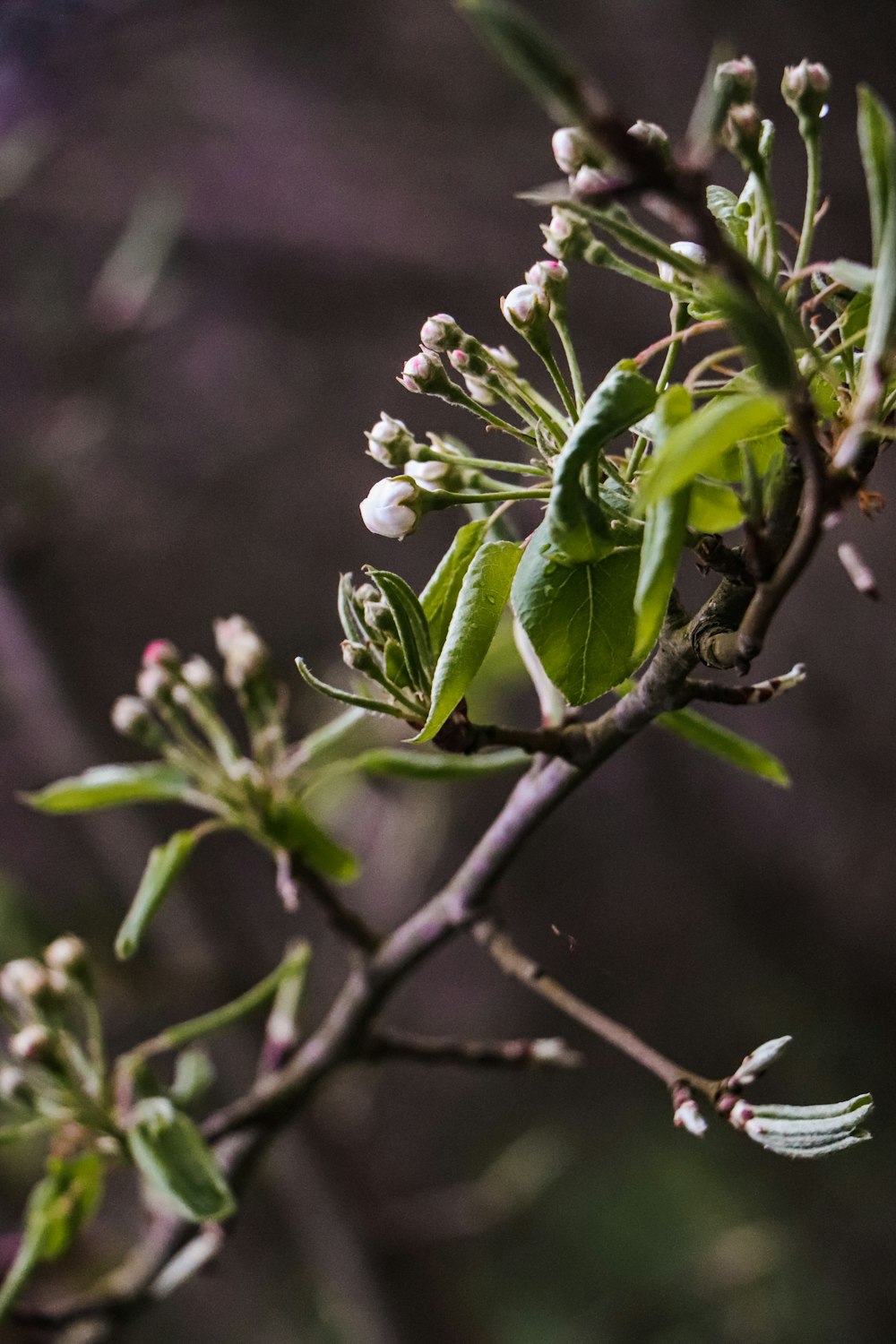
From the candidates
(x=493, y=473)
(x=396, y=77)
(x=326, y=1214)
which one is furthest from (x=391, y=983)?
(x=396, y=77)

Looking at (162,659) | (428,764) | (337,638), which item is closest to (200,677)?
(162,659)

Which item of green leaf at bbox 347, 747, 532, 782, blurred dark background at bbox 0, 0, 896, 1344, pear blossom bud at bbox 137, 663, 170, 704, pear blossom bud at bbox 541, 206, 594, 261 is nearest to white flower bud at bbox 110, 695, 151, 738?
pear blossom bud at bbox 137, 663, 170, 704

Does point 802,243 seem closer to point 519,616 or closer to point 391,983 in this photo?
point 519,616

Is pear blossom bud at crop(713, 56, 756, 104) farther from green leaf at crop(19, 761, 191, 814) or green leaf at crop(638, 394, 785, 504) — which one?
green leaf at crop(19, 761, 191, 814)

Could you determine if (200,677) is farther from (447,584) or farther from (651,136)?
(651,136)

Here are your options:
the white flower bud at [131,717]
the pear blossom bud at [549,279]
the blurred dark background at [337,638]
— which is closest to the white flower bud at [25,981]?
the white flower bud at [131,717]
